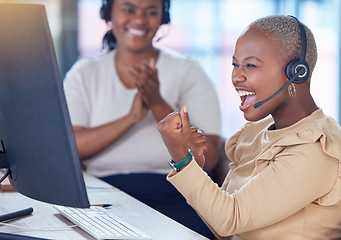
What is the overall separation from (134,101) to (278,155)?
1.17 m

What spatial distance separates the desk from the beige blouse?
0.09 meters

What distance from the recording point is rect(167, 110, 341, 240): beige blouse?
1.21 m

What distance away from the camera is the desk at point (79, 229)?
1.23m

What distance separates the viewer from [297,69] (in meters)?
1.27

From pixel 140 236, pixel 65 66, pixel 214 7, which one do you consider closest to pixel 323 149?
pixel 140 236

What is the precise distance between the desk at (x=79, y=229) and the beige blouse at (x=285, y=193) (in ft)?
0.30

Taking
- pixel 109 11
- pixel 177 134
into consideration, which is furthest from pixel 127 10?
pixel 177 134

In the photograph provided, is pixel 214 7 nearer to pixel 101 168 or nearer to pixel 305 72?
pixel 101 168

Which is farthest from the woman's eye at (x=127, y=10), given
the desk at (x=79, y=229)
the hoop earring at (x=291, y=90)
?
the hoop earring at (x=291, y=90)

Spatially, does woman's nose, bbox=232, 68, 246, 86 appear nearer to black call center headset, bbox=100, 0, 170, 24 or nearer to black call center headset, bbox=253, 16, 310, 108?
black call center headset, bbox=253, 16, 310, 108

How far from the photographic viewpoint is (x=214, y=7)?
472 centimetres

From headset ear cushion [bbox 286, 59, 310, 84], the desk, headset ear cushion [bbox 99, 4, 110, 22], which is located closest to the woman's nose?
headset ear cushion [bbox 286, 59, 310, 84]

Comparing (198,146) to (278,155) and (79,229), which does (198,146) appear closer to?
(278,155)

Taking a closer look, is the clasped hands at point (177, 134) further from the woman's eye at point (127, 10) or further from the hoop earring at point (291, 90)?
the woman's eye at point (127, 10)
